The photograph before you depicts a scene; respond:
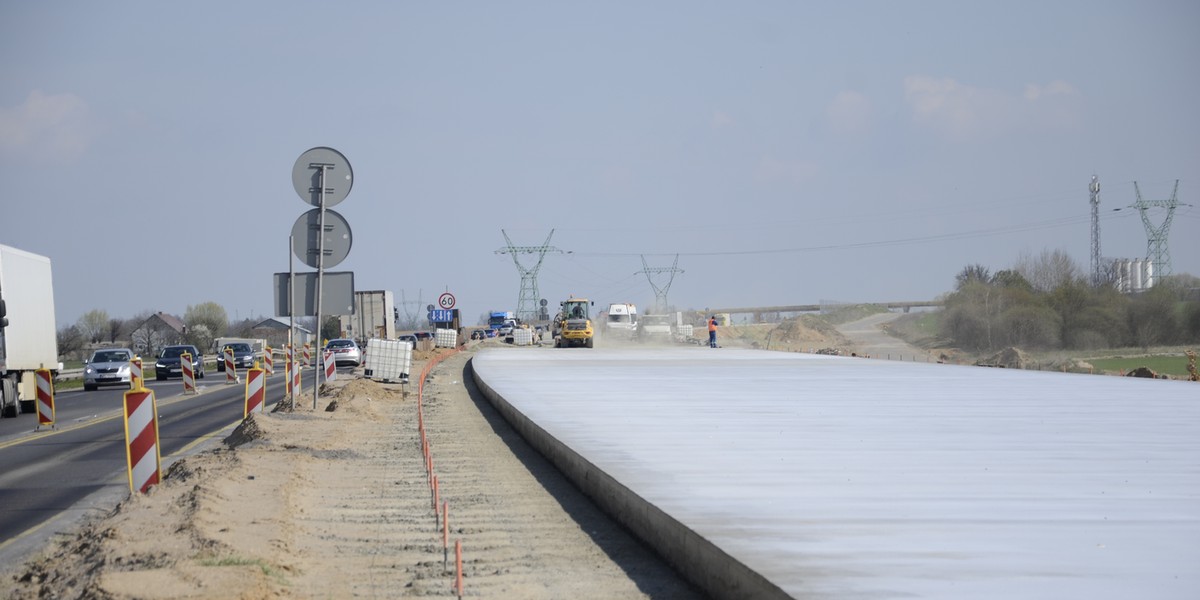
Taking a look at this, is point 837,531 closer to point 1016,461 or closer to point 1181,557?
point 1181,557

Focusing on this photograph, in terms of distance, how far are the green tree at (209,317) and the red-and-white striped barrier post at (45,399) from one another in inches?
5497

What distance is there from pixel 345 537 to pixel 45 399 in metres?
16.4

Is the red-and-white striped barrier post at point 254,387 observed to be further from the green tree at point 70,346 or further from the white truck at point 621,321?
the green tree at point 70,346

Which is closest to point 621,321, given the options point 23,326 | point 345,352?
point 345,352

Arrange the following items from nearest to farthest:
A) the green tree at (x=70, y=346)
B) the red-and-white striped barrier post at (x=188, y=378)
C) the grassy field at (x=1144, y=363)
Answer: the red-and-white striped barrier post at (x=188, y=378), the grassy field at (x=1144, y=363), the green tree at (x=70, y=346)

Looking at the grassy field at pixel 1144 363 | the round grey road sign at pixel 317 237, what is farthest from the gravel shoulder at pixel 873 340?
the round grey road sign at pixel 317 237

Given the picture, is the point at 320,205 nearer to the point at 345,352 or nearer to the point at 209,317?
the point at 345,352

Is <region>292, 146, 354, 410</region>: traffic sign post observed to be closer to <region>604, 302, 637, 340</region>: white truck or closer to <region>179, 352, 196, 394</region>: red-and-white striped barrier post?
<region>179, 352, 196, 394</region>: red-and-white striped barrier post

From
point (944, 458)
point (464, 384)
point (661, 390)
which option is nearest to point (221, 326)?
point (464, 384)

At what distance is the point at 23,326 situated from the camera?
95.6ft

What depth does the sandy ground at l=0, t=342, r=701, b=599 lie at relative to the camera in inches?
298

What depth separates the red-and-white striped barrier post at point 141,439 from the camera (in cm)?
1202

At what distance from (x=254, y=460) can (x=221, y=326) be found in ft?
519

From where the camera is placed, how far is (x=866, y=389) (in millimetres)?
24078
